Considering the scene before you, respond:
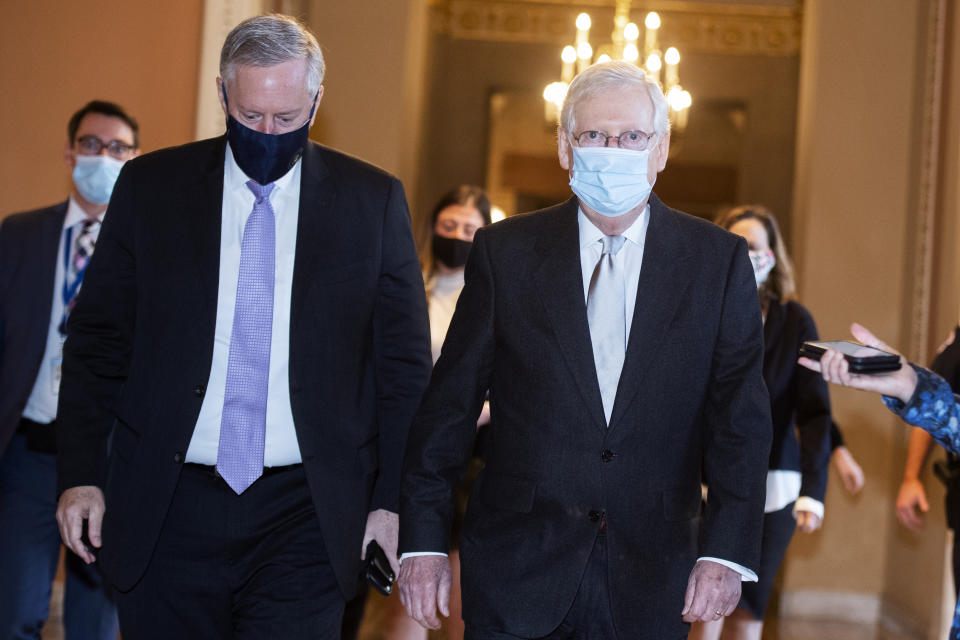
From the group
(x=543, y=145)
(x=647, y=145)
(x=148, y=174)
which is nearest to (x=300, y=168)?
(x=148, y=174)

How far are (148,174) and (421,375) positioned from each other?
743mm

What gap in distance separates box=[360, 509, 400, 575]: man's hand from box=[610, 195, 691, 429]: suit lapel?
60 centimetres

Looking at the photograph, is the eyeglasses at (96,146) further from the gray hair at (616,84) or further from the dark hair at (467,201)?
the gray hair at (616,84)

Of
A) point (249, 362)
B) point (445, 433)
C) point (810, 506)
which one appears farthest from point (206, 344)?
point (810, 506)

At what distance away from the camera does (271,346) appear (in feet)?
7.64

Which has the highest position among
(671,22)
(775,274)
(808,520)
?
(671,22)

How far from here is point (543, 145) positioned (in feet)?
30.9

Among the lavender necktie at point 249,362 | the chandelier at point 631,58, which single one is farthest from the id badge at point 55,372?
the chandelier at point 631,58

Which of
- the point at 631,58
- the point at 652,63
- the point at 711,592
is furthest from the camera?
the point at 631,58

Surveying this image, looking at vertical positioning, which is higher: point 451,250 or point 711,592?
point 451,250

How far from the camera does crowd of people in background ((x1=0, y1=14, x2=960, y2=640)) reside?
2150 mm

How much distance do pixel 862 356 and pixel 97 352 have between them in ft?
5.20

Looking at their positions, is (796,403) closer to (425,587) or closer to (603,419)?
(603,419)

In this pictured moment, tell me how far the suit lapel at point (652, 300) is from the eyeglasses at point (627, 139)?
15cm
